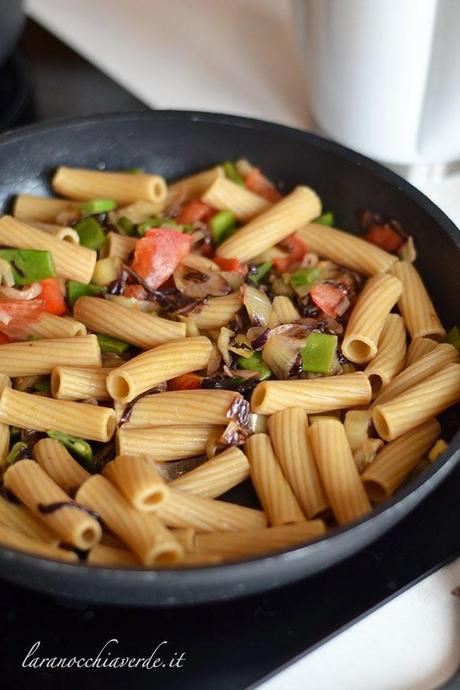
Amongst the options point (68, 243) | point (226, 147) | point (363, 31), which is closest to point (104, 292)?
point (68, 243)

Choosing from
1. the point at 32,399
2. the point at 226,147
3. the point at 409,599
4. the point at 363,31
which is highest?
the point at 363,31

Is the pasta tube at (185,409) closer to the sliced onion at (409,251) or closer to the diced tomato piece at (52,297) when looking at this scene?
the diced tomato piece at (52,297)

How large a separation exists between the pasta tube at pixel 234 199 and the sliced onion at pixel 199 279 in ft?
0.47

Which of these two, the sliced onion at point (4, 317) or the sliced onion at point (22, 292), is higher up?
the sliced onion at point (22, 292)

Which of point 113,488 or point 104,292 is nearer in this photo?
point 113,488

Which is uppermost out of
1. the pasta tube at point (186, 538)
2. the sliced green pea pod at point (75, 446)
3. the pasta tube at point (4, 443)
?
the pasta tube at point (186, 538)

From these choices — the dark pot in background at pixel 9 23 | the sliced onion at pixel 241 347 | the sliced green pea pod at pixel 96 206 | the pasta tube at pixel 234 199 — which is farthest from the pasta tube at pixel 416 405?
the dark pot in background at pixel 9 23

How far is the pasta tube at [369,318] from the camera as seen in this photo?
59.4 inches

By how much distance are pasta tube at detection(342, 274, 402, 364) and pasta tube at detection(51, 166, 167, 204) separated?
45 cm

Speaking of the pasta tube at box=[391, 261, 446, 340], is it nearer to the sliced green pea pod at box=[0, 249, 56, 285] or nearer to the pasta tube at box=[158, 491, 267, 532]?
the pasta tube at box=[158, 491, 267, 532]

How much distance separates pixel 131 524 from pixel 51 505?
109 millimetres

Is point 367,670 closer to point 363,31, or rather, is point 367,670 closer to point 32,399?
point 32,399

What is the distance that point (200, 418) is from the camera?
140 cm

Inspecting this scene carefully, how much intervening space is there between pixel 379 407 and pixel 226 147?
26.5 inches
